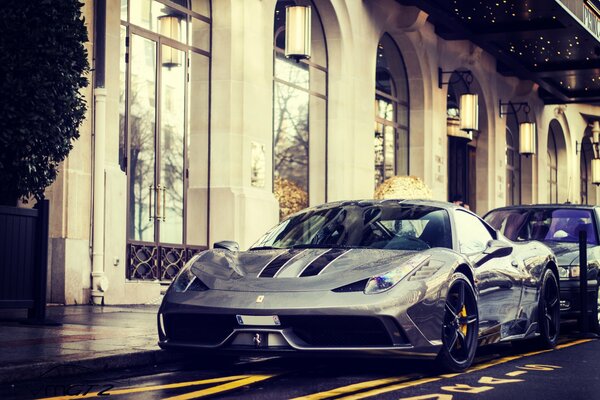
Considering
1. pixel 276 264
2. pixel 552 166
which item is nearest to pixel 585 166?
pixel 552 166

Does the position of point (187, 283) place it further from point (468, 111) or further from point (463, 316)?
point (468, 111)

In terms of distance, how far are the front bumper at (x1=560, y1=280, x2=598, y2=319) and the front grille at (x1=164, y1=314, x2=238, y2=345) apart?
18.2ft

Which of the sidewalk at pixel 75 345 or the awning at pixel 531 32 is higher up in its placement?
the awning at pixel 531 32

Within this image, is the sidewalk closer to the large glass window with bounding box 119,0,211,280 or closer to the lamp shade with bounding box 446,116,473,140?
the large glass window with bounding box 119,0,211,280

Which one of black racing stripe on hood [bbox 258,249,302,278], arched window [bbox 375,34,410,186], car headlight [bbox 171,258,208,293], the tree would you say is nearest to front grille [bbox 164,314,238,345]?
car headlight [bbox 171,258,208,293]

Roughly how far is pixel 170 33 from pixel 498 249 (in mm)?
8982

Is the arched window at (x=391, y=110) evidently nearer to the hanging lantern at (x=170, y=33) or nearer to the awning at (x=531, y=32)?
the awning at (x=531, y=32)

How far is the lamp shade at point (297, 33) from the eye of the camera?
714 inches

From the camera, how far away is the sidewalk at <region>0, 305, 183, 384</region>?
7.44m

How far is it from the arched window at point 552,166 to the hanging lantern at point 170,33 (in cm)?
2606

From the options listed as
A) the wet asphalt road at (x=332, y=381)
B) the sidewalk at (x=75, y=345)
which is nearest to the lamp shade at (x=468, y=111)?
the sidewalk at (x=75, y=345)

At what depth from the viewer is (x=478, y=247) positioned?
30.0ft

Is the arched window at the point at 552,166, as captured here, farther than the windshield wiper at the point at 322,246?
Yes

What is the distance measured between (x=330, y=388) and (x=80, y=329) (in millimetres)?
3810
